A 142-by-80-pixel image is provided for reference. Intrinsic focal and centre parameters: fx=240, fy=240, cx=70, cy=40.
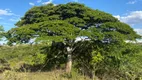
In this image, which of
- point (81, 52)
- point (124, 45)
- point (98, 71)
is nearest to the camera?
point (124, 45)

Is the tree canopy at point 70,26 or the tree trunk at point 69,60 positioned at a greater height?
the tree canopy at point 70,26

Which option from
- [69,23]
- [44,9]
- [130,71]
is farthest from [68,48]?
[130,71]

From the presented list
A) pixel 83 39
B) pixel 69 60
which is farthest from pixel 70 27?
pixel 69 60

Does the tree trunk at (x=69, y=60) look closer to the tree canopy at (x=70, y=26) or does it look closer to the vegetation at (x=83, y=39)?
the vegetation at (x=83, y=39)

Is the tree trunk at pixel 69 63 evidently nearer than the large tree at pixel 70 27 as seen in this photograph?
No

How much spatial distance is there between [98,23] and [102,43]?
135 cm

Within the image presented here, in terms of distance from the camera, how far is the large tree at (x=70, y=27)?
14.2 meters

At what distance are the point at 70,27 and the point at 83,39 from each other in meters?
1.92

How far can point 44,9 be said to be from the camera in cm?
1700

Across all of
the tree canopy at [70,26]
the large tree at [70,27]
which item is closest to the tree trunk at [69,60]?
the large tree at [70,27]

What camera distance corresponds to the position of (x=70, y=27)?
14.4 metres

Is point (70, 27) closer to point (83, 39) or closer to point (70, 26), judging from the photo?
point (70, 26)

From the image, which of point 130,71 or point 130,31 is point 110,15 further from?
point 130,71

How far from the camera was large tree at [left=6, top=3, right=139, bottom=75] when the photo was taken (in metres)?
14.2
